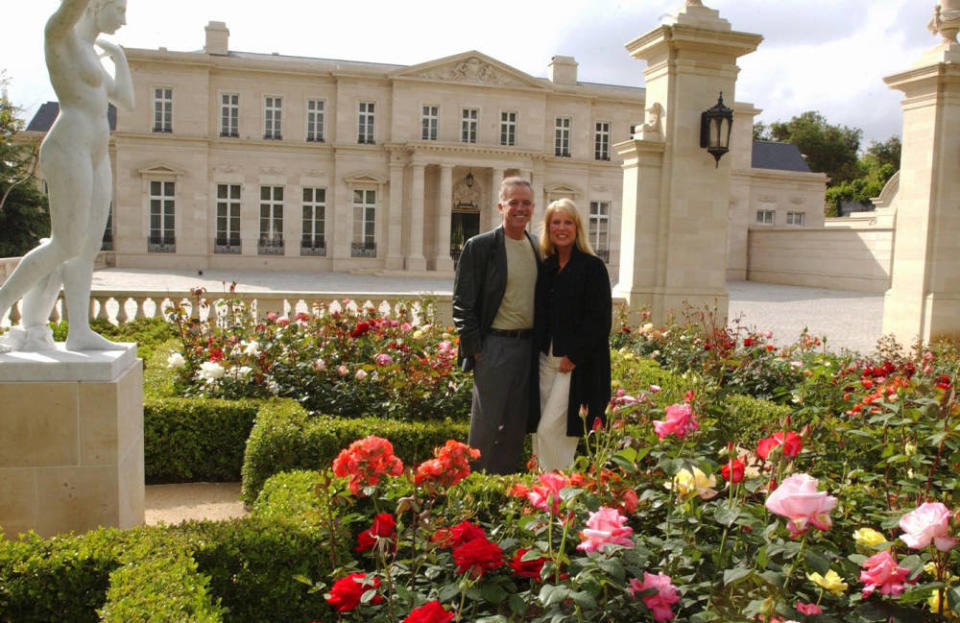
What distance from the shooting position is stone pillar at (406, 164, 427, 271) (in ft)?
112

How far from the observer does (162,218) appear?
109ft

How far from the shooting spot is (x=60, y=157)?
12.4 ft

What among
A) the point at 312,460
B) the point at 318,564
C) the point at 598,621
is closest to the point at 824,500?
the point at 598,621

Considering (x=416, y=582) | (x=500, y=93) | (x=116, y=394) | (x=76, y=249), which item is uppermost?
(x=500, y=93)

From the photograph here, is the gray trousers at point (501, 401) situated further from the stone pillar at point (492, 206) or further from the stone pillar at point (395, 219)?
the stone pillar at point (492, 206)

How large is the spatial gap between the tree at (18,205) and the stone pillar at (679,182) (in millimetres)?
17215

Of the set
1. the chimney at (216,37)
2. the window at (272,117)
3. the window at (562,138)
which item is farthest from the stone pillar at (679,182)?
the chimney at (216,37)

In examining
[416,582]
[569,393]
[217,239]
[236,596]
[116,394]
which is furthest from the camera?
[217,239]

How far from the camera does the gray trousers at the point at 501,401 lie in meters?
4.18

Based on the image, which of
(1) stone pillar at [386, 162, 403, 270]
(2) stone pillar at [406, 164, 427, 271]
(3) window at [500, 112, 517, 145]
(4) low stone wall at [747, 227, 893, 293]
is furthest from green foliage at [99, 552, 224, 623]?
(3) window at [500, 112, 517, 145]

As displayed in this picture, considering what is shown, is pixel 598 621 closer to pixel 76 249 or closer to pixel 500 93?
pixel 76 249

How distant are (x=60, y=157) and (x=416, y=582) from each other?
2.84 meters

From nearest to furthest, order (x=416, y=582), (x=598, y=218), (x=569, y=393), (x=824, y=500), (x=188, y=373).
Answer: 1. (x=824, y=500)
2. (x=416, y=582)
3. (x=569, y=393)
4. (x=188, y=373)
5. (x=598, y=218)

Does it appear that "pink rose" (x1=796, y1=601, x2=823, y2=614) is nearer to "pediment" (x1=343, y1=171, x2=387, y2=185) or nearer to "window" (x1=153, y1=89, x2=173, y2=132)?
"pediment" (x1=343, y1=171, x2=387, y2=185)
